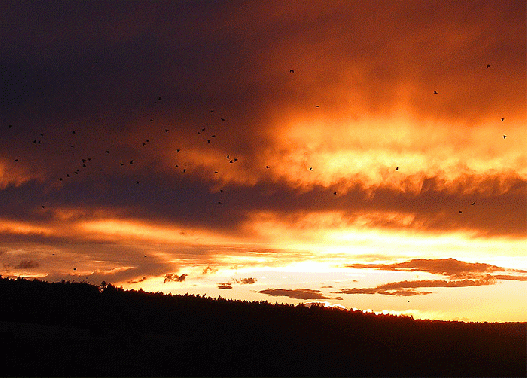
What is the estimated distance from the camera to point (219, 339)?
46.3 meters

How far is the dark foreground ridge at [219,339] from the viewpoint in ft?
128

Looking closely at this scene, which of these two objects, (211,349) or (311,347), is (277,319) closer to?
(311,347)

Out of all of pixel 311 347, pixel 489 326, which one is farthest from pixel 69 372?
pixel 489 326

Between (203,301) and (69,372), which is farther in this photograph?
(203,301)

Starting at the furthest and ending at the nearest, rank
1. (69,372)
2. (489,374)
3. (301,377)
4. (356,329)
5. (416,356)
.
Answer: (356,329), (416,356), (489,374), (301,377), (69,372)

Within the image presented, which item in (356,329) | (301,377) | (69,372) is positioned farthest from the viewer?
(356,329)

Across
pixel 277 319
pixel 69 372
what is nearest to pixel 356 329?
pixel 277 319

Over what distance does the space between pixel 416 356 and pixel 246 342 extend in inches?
519

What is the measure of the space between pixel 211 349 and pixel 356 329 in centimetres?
1638

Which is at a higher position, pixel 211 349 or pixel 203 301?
pixel 203 301

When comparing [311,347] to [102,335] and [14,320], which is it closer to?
[102,335]

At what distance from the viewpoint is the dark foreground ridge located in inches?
1542

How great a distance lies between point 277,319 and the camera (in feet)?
183

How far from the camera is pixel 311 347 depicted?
4706cm
